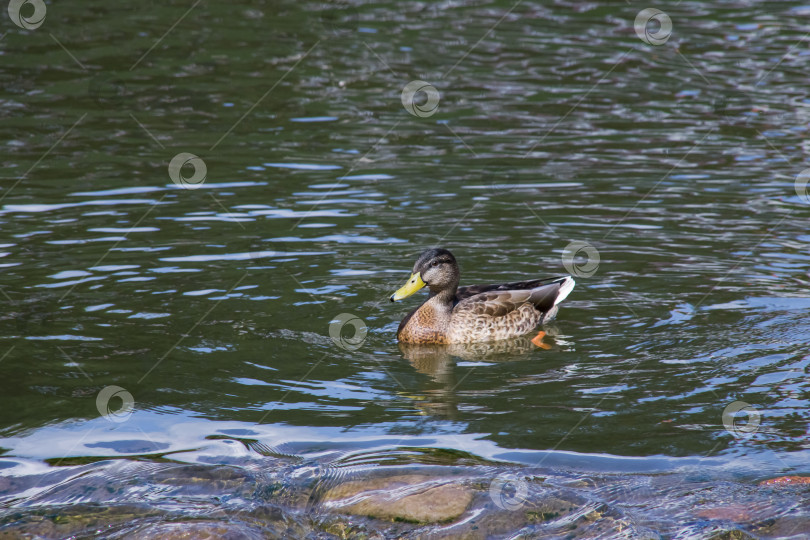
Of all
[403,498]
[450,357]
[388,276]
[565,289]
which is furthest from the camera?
[388,276]

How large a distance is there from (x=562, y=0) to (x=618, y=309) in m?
14.9

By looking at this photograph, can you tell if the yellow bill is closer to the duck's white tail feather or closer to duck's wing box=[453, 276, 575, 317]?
duck's wing box=[453, 276, 575, 317]

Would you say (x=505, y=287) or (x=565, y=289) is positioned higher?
(x=505, y=287)

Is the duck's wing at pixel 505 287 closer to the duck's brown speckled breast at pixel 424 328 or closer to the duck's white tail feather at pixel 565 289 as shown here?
the duck's white tail feather at pixel 565 289

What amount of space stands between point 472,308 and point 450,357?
24.7 inches

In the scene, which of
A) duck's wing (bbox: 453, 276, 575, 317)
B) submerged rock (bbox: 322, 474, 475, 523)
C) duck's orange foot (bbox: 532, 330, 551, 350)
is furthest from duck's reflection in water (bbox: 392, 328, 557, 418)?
submerged rock (bbox: 322, 474, 475, 523)

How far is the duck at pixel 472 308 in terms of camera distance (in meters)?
9.12

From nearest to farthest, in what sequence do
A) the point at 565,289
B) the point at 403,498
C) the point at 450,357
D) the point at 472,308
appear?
the point at 403,498 < the point at 450,357 < the point at 472,308 < the point at 565,289

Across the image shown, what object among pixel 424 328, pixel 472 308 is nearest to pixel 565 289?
pixel 472 308

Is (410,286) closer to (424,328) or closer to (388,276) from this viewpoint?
(424,328)

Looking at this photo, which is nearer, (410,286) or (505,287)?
(410,286)

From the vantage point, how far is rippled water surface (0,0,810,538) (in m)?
6.20

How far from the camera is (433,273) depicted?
9.16 metres

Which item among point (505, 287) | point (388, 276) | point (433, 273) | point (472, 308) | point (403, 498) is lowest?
point (403, 498)
